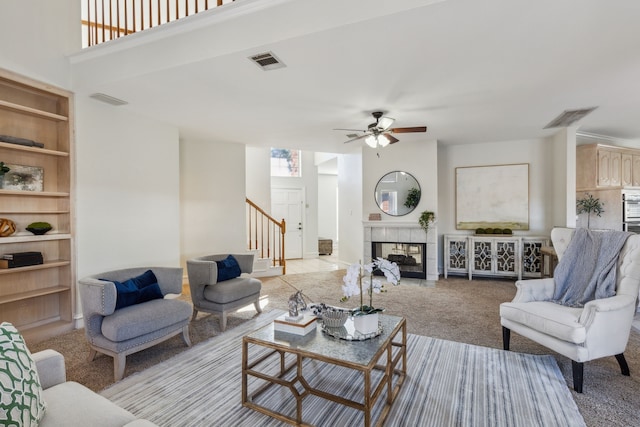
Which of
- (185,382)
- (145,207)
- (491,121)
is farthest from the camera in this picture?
(491,121)

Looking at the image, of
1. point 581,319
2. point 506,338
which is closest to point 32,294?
point 506,338

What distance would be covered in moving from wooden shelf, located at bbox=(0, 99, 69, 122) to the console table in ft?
19.8

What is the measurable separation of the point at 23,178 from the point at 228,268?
90.0 inches

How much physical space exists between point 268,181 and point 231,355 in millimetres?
Answer: 5259

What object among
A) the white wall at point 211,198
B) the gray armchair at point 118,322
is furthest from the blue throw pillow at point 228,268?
the white wall at point 211,198

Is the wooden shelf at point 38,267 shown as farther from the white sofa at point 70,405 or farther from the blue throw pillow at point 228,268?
the white sofa at point 70,405

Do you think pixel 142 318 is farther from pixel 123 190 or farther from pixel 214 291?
pixel 123 190

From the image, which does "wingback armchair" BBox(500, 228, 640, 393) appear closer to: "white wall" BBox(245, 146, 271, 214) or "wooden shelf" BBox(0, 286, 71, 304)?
"wooden shelf" BBox(0, 286, 71, 304)

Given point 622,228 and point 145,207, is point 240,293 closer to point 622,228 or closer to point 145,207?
point 145,207

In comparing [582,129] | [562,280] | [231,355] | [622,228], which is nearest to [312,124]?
[231,355]

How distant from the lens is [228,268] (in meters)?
3.81

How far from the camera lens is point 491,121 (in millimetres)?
4504

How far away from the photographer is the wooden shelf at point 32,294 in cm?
294

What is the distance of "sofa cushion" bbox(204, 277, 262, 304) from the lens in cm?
340
